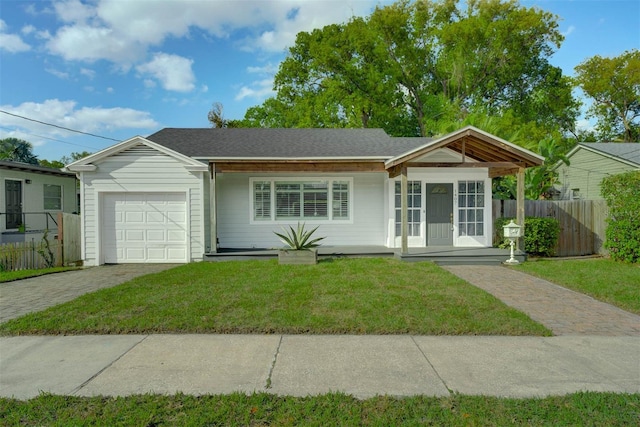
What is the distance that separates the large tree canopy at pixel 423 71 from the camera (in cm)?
2605

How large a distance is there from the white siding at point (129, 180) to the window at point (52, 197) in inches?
280

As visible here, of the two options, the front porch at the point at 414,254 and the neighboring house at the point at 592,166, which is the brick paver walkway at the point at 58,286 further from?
the neighboring house at the point at 592,166

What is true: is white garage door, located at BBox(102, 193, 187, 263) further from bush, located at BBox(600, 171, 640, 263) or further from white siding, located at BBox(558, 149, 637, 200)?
white siding, located at BBox(558, 149, 637, 200)

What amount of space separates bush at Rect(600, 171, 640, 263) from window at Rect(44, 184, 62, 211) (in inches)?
801

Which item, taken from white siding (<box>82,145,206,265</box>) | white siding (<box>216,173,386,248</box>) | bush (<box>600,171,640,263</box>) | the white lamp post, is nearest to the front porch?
the white lamp post

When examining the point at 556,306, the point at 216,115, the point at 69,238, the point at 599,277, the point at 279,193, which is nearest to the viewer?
the point at 556,306

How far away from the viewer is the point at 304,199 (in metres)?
12.2

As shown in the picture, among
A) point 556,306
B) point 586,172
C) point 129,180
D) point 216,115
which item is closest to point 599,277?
point 556,306

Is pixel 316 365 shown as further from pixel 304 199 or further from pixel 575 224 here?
pixel 575 224

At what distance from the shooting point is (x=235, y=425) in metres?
Answer: 2.71

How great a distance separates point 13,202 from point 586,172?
2620 centimetres

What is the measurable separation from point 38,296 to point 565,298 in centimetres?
942

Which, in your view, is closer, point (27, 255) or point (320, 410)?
point (320, 410)

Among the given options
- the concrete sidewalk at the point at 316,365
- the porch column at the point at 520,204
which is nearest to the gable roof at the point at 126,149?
the concrete sidewalk at the point at 316,365
